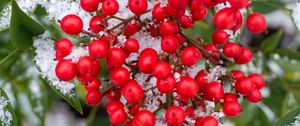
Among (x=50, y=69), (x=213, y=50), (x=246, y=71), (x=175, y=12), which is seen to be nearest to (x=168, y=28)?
(x=175, y=12)

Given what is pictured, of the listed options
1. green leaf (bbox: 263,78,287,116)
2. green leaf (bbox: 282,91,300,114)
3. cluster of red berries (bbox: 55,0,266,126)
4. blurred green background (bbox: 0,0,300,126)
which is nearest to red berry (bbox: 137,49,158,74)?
cluster of red berries (bbox: 55,0,266,126)

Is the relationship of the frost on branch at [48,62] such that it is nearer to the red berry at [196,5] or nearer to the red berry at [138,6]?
the red berry at [138,6]

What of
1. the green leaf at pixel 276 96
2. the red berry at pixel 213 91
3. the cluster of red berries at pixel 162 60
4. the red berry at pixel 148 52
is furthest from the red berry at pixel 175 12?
the green leaf at pixel 276 96

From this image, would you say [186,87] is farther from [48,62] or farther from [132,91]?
[48,62]

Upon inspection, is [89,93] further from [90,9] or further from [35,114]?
[35,114]

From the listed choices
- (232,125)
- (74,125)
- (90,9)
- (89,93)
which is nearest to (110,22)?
(90,9)

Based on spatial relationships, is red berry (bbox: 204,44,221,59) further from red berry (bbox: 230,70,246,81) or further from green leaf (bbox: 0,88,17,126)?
green leaf (bbox: 0,88,17,126)
